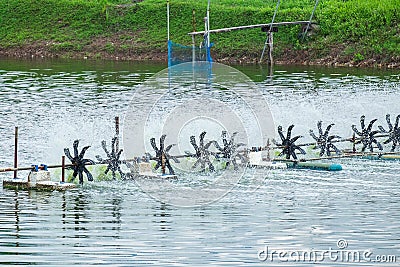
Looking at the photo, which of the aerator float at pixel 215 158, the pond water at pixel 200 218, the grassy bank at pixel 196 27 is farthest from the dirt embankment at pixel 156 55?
the aerator float at pixel 215 158

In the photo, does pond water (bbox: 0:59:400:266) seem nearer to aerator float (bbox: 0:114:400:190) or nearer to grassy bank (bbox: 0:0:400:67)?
Result: aerator float (bbox: 0:114:400:190)

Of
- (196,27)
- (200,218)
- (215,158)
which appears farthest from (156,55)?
(200,218)

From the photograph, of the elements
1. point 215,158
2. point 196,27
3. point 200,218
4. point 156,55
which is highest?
point 196,27

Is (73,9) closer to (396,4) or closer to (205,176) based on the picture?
(396,4)

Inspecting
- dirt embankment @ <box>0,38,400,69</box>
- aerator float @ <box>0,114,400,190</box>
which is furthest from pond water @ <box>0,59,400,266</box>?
dirt embankment @ <box>0,38,400,69</box>

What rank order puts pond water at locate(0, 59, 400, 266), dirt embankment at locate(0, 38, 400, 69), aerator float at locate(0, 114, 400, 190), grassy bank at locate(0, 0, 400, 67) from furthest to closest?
grassy bank at locate(0, 0, 400, 67) < dirt embankment at locate(0, 38, 400, 69) < aerator float at locate(0, 114, 400, 190) < pond water at locate(0, 59, 400, 266)

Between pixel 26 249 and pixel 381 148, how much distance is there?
48.7 ft

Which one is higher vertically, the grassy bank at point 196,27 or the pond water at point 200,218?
the grassy bank at point 196,27

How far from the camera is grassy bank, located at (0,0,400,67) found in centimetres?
6588

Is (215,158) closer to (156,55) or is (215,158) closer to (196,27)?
(156,55)

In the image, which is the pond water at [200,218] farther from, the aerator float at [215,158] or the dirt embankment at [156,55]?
the dirt embankment at [156,55]

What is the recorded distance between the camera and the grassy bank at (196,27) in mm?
65875

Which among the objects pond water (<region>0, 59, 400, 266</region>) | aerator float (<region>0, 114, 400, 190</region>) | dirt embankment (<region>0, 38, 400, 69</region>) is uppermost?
dirt embankment (<region>0, 38, 400, 69</region>)

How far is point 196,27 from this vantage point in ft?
234
